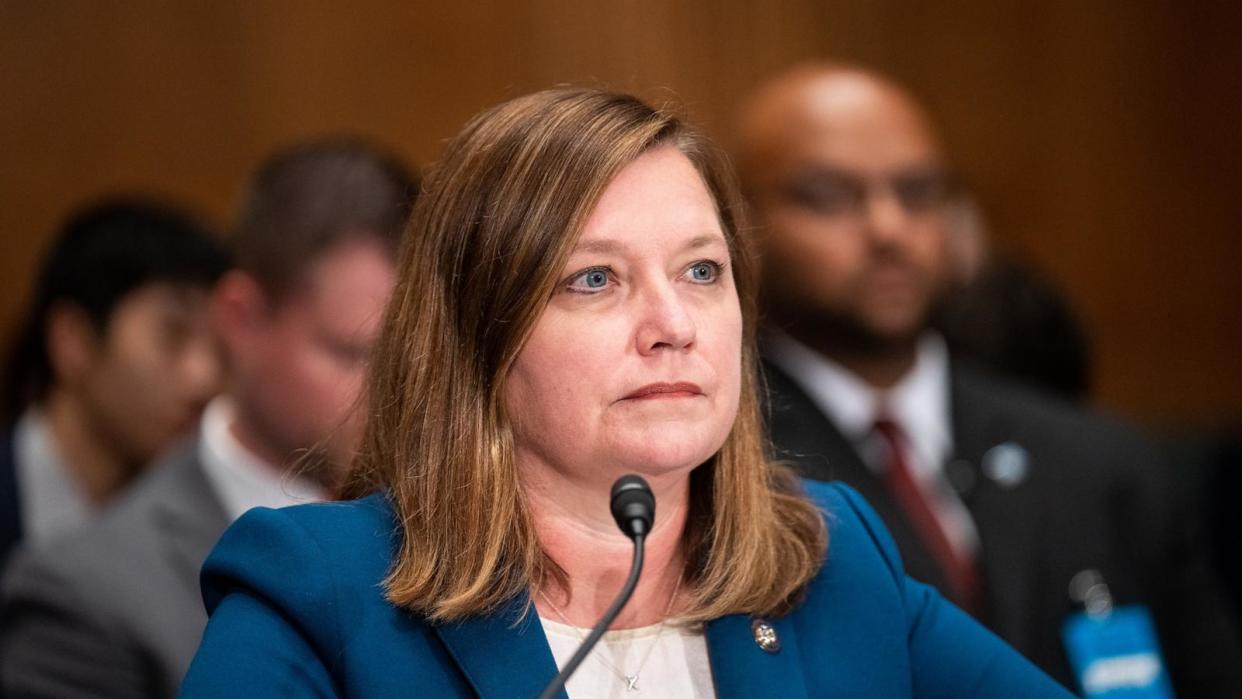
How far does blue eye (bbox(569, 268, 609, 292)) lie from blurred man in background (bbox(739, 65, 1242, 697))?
124 cm

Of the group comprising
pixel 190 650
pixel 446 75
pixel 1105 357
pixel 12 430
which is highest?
pixel 446 75

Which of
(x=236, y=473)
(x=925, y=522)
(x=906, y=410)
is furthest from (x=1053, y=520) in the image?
(x=236, y=473)

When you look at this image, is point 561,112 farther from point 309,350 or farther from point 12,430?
point 12,430

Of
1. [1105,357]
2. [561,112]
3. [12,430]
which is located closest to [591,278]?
[561,112]

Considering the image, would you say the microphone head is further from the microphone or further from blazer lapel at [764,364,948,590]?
blazer lapel at [764,364,948,590]

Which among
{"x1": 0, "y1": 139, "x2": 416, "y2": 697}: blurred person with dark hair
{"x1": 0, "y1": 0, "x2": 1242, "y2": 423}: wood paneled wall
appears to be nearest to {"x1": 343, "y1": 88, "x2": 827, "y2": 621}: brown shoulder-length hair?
{"x1": 0, "y1": 139, "x2": 416, "y2": 697}: blurred person with dark hair

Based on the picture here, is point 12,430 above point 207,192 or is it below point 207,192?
below

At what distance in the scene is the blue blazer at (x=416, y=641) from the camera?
1.81 metres

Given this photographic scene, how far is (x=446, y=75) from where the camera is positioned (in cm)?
→ 550

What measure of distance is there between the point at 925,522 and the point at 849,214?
77 cm

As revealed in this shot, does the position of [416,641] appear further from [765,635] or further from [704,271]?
[704,271]

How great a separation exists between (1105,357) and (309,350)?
385 centimetres

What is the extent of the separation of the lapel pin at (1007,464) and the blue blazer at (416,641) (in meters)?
1.37

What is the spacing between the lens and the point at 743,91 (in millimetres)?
5727
